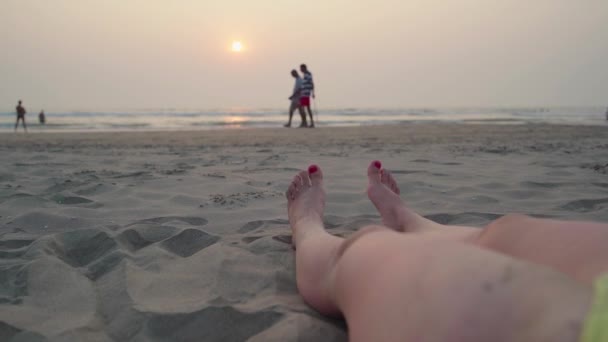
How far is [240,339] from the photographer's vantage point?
1.17 metres

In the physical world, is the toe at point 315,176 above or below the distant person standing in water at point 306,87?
below

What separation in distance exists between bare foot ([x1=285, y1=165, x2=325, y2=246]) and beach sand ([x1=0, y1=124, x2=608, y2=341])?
0.31 ft

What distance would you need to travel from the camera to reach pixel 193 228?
6.61ft

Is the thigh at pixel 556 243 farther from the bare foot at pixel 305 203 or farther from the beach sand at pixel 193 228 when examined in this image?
the bare foot at pixel 305 203

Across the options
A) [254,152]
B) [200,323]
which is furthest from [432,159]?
[200,323]

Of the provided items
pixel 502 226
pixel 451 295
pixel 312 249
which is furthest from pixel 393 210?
pixel 451 295

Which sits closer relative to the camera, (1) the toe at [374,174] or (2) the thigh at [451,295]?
(2) the thigh at [451,295]

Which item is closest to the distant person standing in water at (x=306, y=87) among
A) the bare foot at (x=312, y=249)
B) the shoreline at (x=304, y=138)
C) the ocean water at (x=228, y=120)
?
the ocean water at (x=228, y=120)

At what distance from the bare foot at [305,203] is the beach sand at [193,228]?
0.10m

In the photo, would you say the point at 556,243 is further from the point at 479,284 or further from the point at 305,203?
the point at 305,203

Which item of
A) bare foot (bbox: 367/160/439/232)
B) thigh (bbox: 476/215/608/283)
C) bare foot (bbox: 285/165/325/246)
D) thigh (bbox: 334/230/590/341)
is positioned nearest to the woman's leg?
thigh (bbox: 476/215/608/283)

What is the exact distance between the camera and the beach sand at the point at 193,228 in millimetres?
1247

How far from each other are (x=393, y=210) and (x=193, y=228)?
3.03ft

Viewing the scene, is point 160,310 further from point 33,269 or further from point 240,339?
point 33,269
